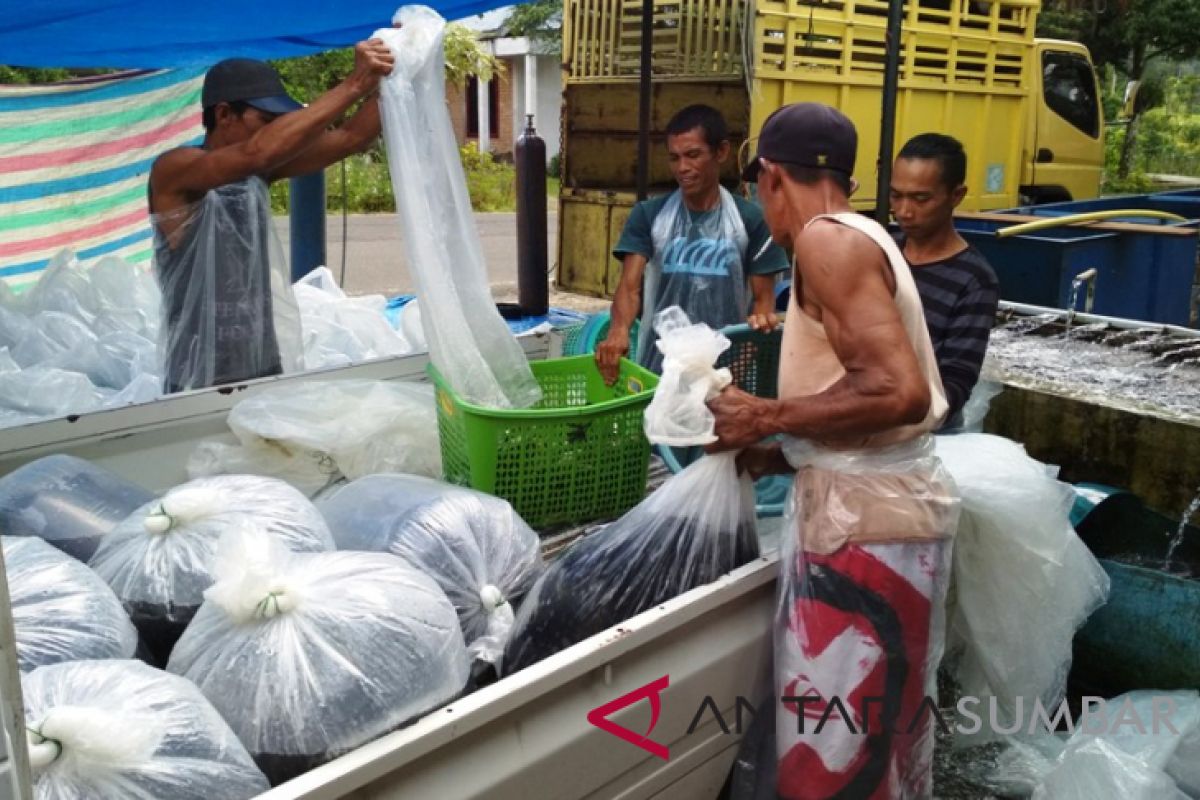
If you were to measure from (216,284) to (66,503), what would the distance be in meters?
1.15

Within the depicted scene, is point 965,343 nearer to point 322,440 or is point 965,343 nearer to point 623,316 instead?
point 623,316

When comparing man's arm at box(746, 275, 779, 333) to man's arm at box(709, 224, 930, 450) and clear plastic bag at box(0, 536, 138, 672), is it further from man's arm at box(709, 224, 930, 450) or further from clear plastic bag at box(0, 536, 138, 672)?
clear plastic bag at box(0, 536, 138, 672)

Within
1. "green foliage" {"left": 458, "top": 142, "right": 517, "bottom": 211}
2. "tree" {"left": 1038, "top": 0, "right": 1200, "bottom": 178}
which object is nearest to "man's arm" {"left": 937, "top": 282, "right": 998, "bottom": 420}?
"tree" {"left": 1038, "top": 0, "right": 1200, "bottom": 178}

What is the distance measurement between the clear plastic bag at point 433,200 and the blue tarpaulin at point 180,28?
1175mm

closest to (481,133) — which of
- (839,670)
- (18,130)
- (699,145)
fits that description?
(18,130)

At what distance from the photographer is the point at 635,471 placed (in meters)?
2.56

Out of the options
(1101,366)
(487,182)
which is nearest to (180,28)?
(1101,366)

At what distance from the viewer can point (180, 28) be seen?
4090 mm

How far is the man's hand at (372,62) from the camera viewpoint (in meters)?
2.54

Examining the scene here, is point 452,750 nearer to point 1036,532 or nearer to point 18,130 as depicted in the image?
point 1036,532

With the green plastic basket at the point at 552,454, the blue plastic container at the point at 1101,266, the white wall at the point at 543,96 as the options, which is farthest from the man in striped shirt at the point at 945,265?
the white wall at the point at 543,96

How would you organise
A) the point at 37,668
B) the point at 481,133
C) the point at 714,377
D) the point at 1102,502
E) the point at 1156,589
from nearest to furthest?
the point at 37,668 < the point at 714,377 < the point at 1156,589 < the point at 1102,502 < the point at 481,133

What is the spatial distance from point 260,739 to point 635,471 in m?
1.27

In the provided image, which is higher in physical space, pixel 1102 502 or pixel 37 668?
pixel 37 668
